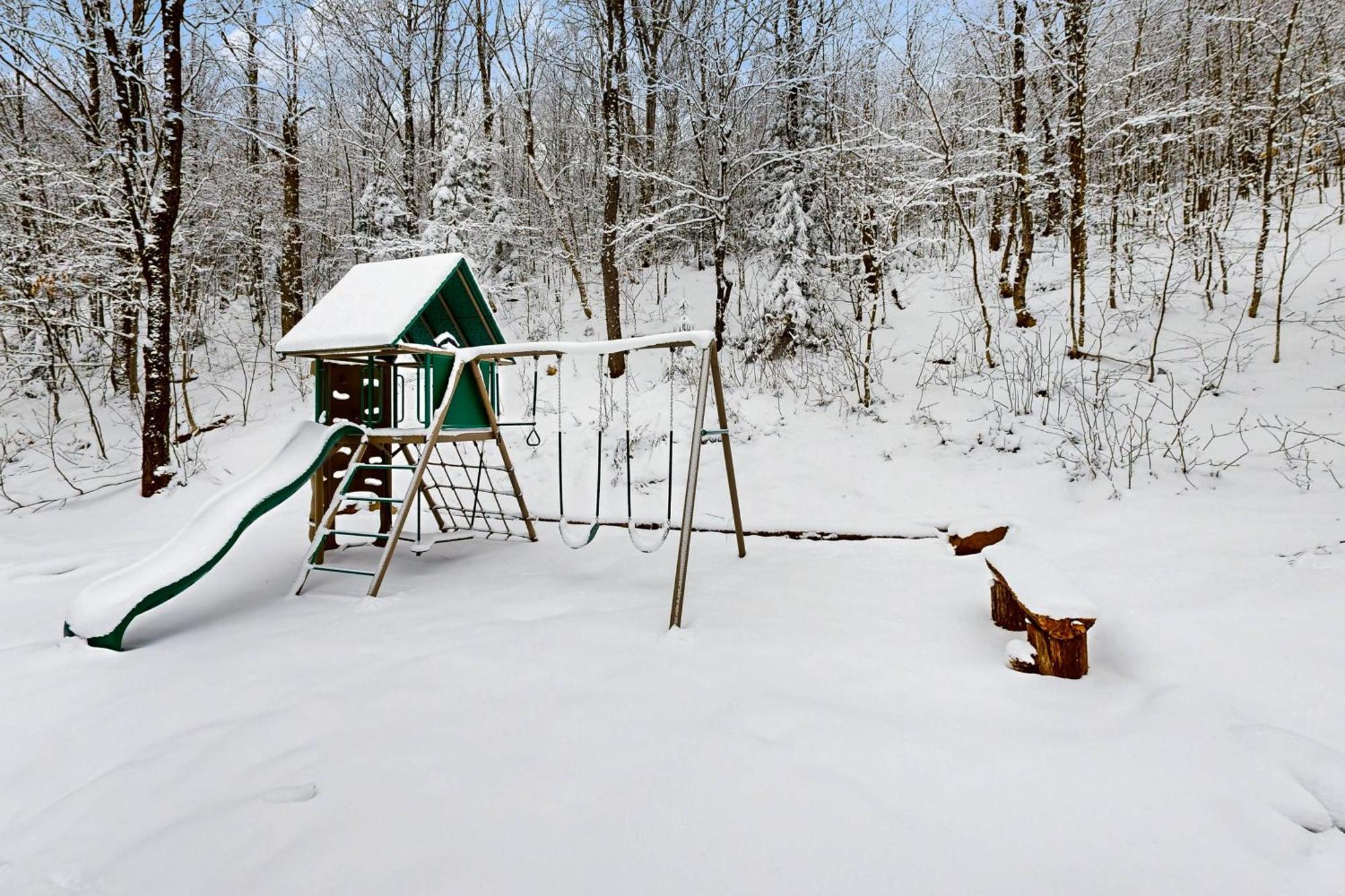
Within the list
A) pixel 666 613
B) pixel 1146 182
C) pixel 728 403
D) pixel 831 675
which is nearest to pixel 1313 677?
pixel 831 675

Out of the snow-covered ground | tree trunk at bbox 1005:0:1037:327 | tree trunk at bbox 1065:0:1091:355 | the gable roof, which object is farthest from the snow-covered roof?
tree trunk at bbox 1005:0:1037:327

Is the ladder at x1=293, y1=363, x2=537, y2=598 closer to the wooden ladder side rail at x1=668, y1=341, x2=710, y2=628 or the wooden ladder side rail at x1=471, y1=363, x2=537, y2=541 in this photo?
the wooden ladder side rail at x1=471, y1=363, x2=537, y2=541

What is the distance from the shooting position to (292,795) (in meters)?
1.72

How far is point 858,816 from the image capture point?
161 centimetres

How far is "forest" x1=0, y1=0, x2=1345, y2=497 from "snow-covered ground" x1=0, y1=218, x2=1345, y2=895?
8.19 feet

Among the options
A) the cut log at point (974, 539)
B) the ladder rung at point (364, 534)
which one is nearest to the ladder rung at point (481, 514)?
the ladder rung at point (364, 534)

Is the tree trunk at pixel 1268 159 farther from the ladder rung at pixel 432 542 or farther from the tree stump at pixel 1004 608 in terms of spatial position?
the ladder rung at pixel 432 542

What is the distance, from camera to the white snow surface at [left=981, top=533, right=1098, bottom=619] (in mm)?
2320

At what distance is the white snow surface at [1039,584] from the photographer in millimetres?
2320

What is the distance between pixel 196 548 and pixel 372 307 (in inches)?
73.7

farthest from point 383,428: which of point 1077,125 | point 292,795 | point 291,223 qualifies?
point 291,223

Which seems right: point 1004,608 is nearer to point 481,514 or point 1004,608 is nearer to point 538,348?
point 538,348

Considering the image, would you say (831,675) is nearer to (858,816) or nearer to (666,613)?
(858,816)

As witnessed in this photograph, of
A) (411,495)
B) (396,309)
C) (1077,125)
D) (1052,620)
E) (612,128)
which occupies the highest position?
(612,128)
